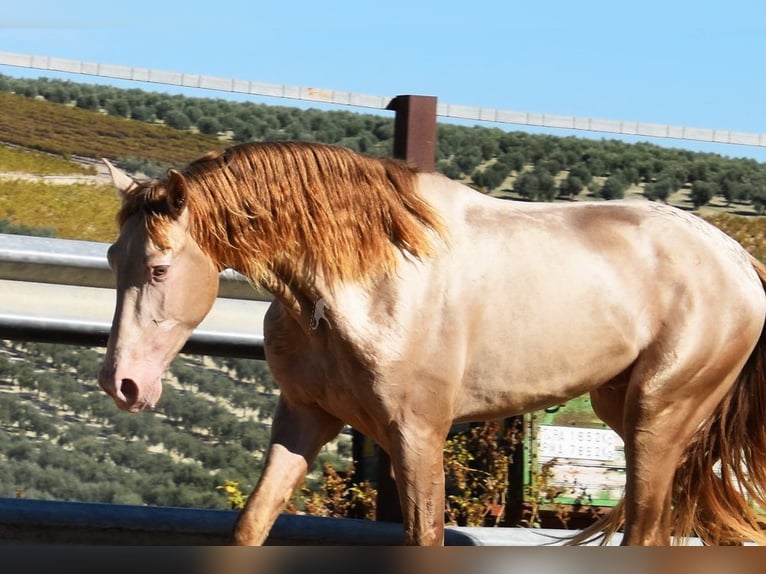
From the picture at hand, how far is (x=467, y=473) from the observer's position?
503 centimetres

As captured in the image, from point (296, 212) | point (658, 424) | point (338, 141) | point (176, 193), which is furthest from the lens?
point (338, 141)

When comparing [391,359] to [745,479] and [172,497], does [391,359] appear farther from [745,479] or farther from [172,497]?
[172,497]

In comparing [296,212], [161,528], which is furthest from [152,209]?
[161,528]

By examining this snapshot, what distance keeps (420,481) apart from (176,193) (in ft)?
3.65

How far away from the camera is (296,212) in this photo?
3.38 meters

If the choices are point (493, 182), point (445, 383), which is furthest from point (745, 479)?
point (493, 182)

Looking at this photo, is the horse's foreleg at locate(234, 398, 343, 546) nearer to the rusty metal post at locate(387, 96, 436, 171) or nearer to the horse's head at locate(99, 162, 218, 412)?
the horse's head at locate(99, 162, 218, 412)

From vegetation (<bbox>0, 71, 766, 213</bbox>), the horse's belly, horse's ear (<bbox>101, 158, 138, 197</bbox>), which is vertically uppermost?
vegetation (<bbox>0, 71, 766, 213</bbox>)

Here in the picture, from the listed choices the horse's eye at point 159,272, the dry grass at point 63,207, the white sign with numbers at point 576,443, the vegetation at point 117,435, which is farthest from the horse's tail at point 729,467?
the dry grass at point 63,207

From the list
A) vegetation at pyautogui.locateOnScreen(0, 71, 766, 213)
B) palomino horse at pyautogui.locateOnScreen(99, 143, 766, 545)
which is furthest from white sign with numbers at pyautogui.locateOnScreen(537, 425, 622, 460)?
vegetation at pyautogui.locateOnScreen(0, 71, 766, 213)

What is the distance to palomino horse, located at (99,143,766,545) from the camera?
3266mm

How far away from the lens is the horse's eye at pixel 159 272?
318 centimetres

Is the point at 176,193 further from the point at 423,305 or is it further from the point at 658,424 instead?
the point at 658,424

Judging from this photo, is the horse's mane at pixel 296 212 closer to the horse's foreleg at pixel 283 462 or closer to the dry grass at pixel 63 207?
the horse's foreleg at pixel 283 462
